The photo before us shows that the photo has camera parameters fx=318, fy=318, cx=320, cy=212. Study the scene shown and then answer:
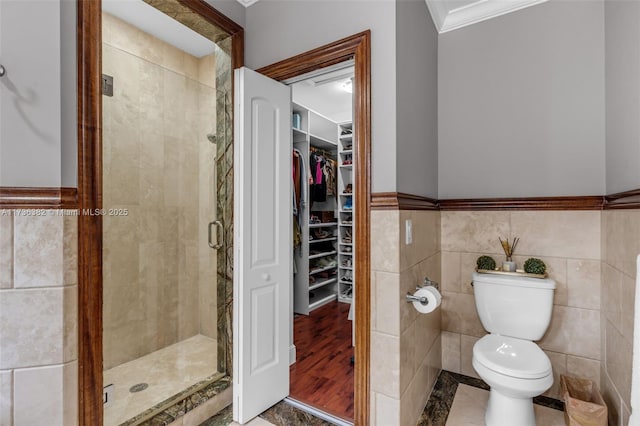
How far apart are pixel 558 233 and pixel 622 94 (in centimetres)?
81

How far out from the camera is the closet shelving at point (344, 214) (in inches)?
160

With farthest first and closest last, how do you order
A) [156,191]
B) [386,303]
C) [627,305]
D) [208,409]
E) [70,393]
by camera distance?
[156,191] → [208,409] → [386,303] → [627,305] → [70,393]

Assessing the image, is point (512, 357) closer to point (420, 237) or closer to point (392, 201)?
point (420, 237)

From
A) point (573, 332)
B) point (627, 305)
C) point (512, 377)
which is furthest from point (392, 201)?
point (573, 332)

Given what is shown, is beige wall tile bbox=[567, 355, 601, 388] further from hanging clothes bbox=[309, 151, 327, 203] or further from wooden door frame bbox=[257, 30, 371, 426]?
hanging clothes bbox=[309, 151, 327, 203]

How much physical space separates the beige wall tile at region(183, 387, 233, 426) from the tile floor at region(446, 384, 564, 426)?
128cm

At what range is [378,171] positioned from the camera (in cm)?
157

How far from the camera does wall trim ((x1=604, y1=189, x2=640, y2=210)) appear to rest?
1374 millimetres

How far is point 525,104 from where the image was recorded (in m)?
2.04

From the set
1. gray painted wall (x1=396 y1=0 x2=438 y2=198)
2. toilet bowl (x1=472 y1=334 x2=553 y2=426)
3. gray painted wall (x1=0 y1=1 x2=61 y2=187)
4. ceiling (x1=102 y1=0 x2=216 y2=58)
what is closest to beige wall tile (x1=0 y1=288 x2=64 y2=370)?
gray painted wall (x1=0 y1=1 x2=61 y2=187)

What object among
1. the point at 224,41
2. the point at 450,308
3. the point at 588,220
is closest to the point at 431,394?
the point at 450,308

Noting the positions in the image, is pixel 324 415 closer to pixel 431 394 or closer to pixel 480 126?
Answer: pixel 431 394

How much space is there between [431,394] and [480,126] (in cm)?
180

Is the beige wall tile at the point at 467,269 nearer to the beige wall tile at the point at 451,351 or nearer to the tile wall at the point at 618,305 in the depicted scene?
the beige wall tile at the point at 451,351
